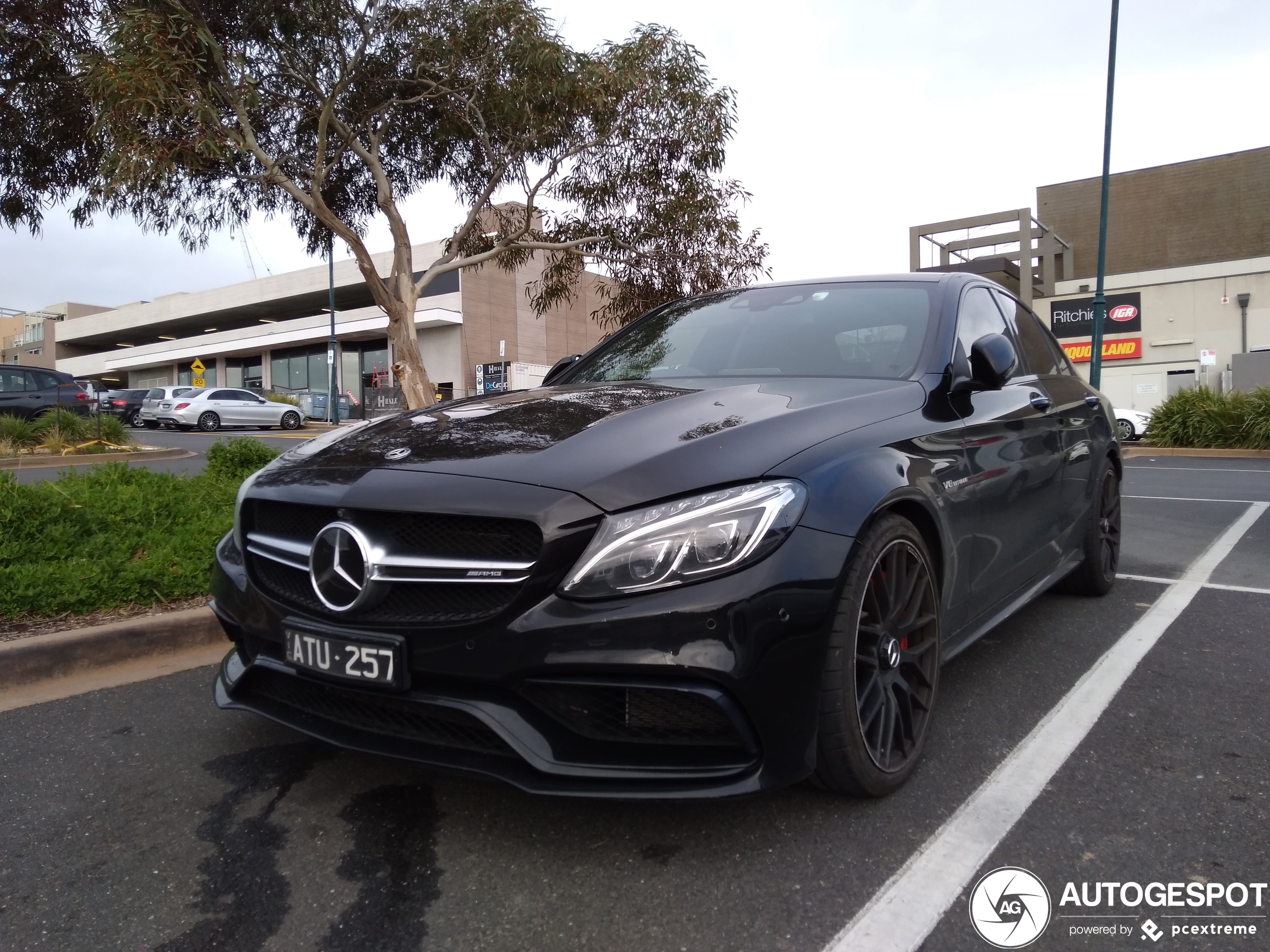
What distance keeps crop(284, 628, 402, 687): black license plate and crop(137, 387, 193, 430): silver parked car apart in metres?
29.1

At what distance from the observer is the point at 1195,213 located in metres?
40.1

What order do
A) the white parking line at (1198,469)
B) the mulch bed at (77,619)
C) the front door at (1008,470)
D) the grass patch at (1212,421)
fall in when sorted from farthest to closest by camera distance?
1. the grass patch at (1212,421)
2. the white parking line at (1198,469)
3. the mulch bed at (77,619)
4. the front door at (1008,470)

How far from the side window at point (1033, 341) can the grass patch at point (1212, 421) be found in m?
16.1

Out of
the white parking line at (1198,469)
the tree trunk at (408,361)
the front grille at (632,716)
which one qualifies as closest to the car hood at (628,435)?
the front grille at (632,716)

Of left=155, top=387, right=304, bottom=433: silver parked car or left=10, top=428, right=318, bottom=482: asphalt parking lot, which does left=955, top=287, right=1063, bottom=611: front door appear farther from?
left=155, top=387, right=304, bottom=433: silver parked car

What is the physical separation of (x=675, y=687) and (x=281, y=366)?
48734 mm

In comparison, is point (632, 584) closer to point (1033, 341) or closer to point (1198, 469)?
point (1033, 341)

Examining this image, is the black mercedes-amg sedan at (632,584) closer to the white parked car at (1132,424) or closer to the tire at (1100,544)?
the tire at (1100,544)

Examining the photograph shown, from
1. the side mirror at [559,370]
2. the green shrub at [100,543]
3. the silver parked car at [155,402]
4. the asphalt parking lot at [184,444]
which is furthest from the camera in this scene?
the silver parked car at [155,402]

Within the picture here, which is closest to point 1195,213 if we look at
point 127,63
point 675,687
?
point 127,63

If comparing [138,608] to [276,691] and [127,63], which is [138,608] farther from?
[127,63]

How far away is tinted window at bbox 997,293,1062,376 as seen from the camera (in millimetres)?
3992

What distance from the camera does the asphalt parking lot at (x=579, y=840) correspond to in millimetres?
1842

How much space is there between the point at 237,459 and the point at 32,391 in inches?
563
